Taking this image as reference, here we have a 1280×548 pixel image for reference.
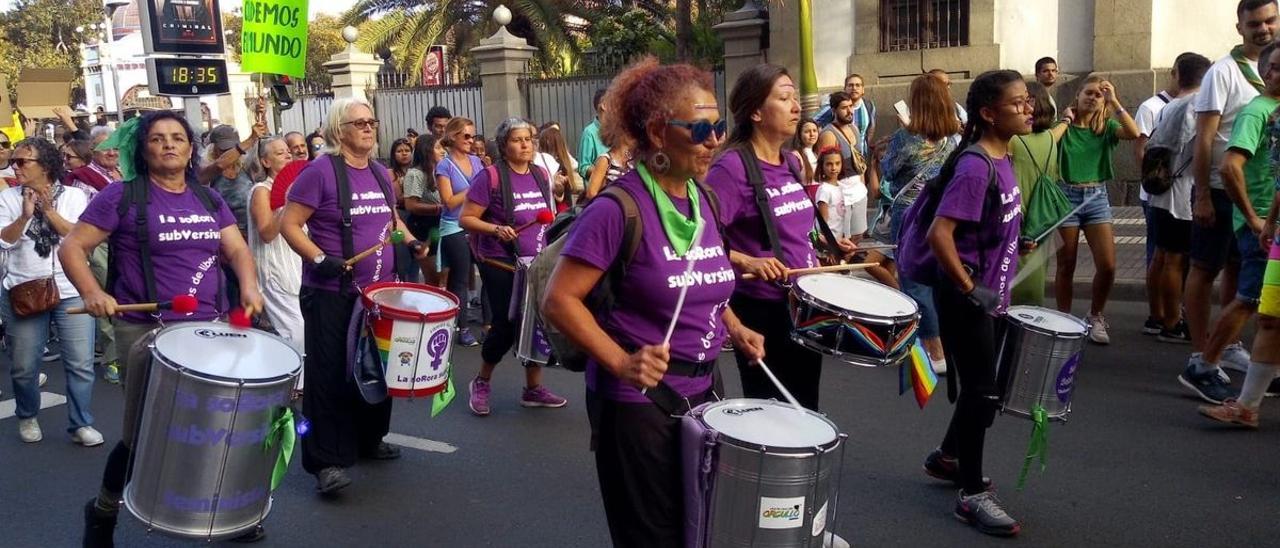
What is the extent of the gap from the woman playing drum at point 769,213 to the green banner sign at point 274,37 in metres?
7.36

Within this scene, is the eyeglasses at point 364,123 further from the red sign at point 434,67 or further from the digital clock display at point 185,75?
the red sign at point 434,67

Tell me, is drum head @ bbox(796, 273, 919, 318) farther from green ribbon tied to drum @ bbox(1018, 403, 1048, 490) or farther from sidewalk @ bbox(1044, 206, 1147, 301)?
sidewalk @ bbox(1044, 206, 1147, 301)

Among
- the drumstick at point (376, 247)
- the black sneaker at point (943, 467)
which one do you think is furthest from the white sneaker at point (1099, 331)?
the drumstick at point (376, 247)

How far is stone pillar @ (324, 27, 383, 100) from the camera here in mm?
22250

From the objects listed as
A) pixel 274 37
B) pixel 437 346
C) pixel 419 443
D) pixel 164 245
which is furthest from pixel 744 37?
pixel 164 245

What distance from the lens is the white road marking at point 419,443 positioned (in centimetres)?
614

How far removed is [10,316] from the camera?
6438mm

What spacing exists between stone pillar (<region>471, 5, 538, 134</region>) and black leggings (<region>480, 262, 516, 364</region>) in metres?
13.1

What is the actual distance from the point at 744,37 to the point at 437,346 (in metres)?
12.4

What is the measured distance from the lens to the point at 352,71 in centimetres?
2223

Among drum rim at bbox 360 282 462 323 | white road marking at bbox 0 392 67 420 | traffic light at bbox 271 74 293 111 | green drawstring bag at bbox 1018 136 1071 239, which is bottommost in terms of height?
white road marking at bbox 0 392 67 420

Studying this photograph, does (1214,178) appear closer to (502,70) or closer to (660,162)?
(660,162)

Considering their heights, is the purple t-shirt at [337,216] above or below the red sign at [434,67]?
below

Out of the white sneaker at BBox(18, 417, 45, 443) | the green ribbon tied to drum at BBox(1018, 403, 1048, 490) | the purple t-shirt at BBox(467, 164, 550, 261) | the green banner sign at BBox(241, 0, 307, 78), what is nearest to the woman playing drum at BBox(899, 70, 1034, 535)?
the green ribbon tied to drum at BBox(1018, 403, 1048, 490)
